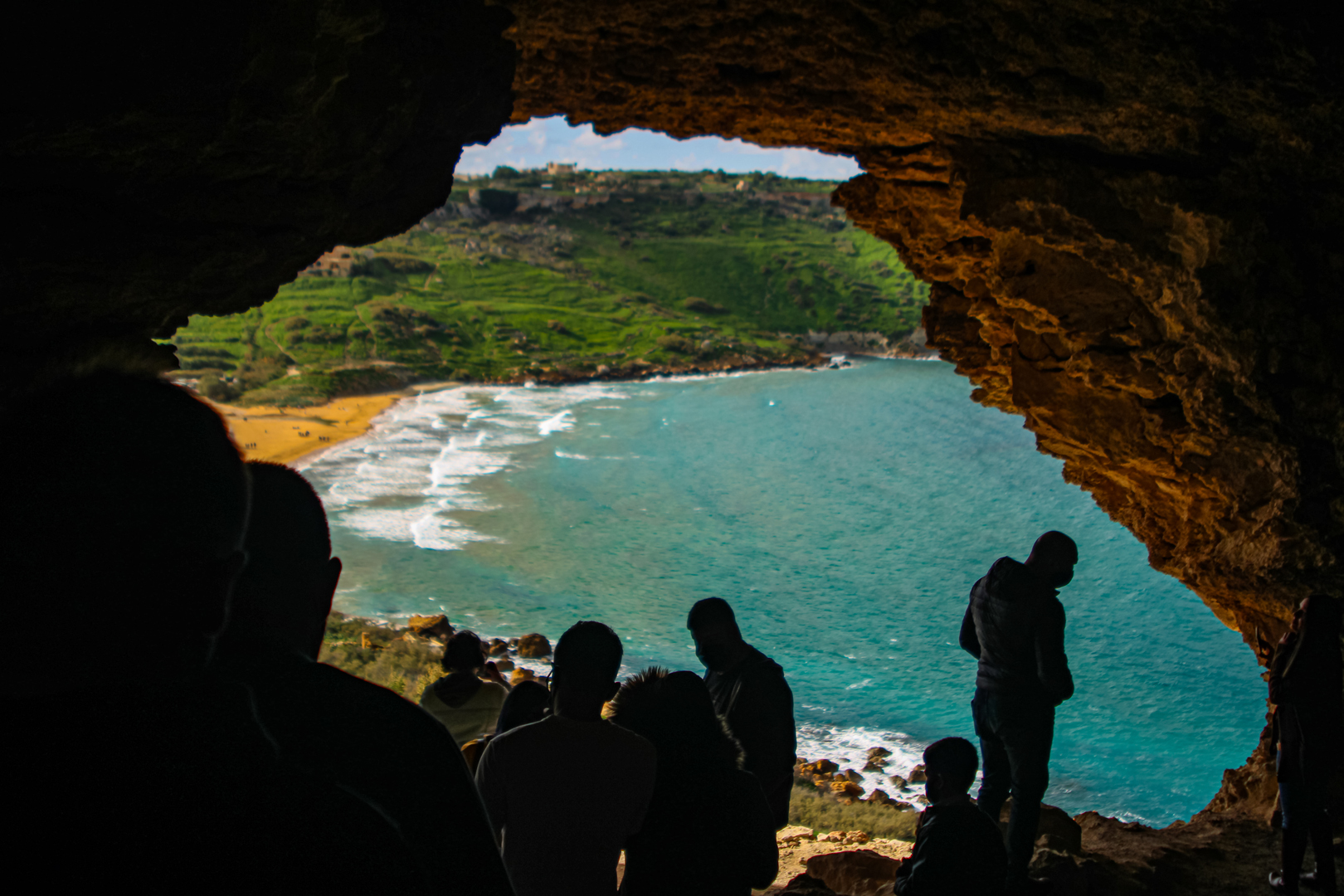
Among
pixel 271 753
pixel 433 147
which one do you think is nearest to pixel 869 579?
pixel 433 147

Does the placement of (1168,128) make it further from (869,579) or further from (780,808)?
(869,579)

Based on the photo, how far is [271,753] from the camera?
3.68 ft

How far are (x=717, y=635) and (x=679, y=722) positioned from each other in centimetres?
130

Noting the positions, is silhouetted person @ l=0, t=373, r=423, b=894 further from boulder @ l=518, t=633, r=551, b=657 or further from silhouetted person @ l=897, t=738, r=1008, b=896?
boulder @ l=518, t=633, r=551, b=657

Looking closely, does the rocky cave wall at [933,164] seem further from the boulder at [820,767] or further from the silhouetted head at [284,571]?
the boulder at [820,767]

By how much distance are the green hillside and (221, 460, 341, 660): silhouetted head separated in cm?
3800

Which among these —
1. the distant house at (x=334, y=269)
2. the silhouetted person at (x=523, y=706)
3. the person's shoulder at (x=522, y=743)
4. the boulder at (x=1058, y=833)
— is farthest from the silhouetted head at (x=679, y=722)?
the distant house at (x=334, y=269)

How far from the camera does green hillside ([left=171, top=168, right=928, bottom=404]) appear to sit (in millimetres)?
50844

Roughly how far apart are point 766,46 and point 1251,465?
12.0 feet

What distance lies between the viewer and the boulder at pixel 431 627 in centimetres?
1515

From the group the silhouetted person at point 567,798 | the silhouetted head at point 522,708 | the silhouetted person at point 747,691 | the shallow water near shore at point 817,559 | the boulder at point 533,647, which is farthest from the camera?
the boulder at point 533,647

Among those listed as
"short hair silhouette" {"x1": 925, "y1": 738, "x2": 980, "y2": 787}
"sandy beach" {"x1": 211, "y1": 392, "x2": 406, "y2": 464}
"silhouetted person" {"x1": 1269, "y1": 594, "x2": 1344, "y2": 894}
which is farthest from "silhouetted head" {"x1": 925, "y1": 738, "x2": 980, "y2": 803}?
"sandy beach" {"x1": 211, "y1": 392, "x2": 406, "y2": 464}

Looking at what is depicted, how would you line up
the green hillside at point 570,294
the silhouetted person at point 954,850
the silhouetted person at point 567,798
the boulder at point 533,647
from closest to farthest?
the silhouetted person at point 567,798
the silhouetted person at point 954,850
the boulder at point 533,647
the green hillside at point 570,294

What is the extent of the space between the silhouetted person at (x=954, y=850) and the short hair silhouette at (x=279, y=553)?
241 cm
